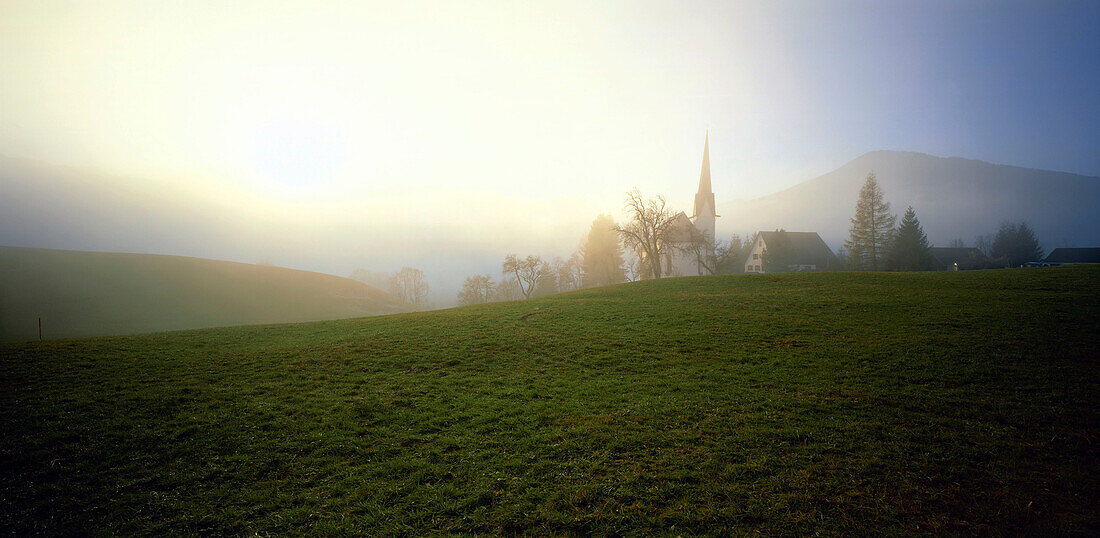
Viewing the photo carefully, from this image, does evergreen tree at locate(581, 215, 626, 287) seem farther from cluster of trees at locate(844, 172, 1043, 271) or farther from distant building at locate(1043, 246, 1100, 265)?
distant building at locate(1043, 246, 1100, 265)

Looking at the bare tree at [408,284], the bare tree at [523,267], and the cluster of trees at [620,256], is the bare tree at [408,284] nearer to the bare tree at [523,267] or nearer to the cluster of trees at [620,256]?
the cluster of trees at [620,256]

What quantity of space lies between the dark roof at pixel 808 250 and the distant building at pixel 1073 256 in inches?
1519

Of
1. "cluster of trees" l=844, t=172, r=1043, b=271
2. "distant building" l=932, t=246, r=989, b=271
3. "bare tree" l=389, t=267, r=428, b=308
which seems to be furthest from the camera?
"bare tree" l=389, t=267, r=428, b=308

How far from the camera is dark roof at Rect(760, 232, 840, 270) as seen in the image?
7869 cm

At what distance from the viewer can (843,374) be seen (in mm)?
12484

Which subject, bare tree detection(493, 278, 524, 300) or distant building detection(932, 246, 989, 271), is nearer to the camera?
distant building detection(932, 246, 989, 271)

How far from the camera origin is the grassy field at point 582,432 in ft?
21.5

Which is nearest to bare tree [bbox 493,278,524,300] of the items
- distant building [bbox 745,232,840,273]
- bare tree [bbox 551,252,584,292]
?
bare tree [bbox 551,252,584,292]

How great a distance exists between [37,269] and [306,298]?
130 ft

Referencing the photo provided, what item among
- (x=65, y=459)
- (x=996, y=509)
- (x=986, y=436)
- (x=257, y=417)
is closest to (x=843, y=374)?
(x=986, y=436)

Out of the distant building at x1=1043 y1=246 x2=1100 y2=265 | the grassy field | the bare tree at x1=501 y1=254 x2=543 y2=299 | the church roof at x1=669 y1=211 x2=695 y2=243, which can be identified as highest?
the church roof at x1=669 y1=211 x2=695 y2=243

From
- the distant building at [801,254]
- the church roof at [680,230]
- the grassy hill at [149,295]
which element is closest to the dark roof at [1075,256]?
the distant building at [801,254]

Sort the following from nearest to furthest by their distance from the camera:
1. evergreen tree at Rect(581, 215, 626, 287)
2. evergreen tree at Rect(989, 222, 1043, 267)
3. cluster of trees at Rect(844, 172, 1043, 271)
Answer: cluster of trees at Rect(844, 172, 1043, 271), evergreen tree at Rect(989, 222, 1043, 267), evergreen tree at Rect(581, 215, 626, 287)

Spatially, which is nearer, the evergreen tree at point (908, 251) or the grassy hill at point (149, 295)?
the grassy hill at point (149, 295)
